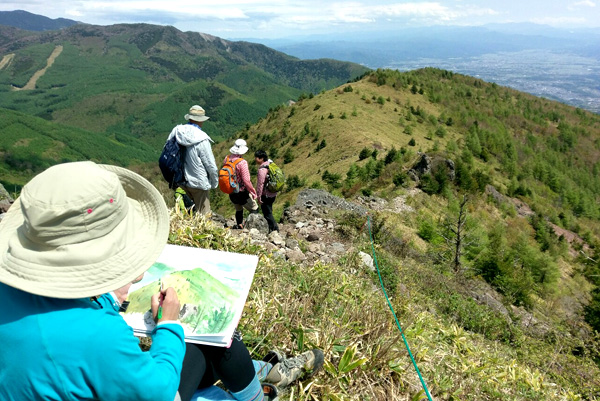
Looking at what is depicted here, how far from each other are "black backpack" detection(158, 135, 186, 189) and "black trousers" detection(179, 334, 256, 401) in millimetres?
3242

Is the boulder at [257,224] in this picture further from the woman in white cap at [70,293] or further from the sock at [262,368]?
the woman in white cap at [70,293]

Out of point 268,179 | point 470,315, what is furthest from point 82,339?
point 470,315

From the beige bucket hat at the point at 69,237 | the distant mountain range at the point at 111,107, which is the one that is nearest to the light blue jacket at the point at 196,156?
the beige bucket hat at the point at 69,237

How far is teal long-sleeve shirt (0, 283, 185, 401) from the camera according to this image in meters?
1.16

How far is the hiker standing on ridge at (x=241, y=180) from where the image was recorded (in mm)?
5500

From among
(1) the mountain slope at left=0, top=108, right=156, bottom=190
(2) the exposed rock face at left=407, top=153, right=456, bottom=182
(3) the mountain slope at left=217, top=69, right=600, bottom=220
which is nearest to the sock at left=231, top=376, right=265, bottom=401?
(3) the mountain slope at left=217, top=69, right=600, bottom=220

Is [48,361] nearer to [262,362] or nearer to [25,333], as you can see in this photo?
[25,333]

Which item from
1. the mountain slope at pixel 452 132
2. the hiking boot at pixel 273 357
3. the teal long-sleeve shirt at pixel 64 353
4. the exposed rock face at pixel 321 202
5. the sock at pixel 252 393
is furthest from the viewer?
the mountain slope at pixel 452 132

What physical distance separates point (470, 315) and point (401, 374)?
327 cm

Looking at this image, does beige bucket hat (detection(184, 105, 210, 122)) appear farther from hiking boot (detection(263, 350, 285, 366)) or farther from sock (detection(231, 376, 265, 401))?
sock (detection(231, 376, 265, 401))

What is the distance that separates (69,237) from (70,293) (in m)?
0.19

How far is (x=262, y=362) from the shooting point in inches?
94.2

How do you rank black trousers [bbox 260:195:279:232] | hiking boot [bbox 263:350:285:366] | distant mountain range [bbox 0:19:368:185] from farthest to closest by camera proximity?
distant mountain range [bbox 0:19:368:185]
black trousers [bbox 260:195:279:232]
hiking boot [bbox 263:350:285:366]

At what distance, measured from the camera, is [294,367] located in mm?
2406
